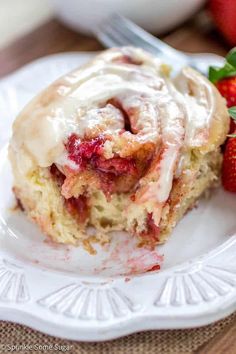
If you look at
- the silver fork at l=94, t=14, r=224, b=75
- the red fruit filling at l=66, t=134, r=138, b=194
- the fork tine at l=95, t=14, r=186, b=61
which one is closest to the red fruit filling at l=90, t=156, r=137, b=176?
the red fruit filling at l=66, t=134, r=138, b=194

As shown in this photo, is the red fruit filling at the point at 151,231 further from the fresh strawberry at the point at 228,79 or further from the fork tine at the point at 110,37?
the fork tine at the point at 110,37

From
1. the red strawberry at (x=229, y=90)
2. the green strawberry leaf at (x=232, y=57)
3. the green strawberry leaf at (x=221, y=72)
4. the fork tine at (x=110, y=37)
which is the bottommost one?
the fork tine at (x=110, y=37)

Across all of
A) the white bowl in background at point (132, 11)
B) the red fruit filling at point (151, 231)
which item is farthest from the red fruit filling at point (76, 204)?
the white bowl in background at point (132, 11)

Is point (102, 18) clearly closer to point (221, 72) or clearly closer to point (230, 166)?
point (221, 72)

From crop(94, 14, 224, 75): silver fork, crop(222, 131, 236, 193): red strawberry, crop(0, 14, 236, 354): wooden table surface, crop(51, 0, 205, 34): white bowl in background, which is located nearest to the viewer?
crop(222, 131, 236, 193): red strawberry

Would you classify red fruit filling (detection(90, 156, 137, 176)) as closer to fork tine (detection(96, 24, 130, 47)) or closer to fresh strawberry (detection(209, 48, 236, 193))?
fresh strawberry (detection(209, 48, 236, 193))

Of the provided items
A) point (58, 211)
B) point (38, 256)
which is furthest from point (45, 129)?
point (38, 256)
